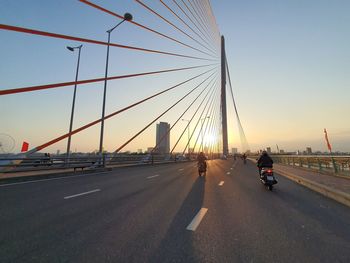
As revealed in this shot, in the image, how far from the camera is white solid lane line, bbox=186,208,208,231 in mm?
4273

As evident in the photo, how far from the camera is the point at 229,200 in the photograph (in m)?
6.91

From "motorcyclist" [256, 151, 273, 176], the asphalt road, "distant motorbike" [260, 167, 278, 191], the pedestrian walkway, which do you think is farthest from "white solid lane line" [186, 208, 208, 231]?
the pedestrian walkway

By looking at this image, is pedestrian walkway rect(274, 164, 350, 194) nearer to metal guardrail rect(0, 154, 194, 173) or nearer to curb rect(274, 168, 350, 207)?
curb rect(274, 168, 350, 207)

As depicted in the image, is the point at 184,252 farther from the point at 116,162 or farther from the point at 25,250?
the point at 116,162

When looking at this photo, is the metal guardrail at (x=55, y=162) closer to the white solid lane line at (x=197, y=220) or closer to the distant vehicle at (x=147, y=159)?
the distant vehicle at (x=147, y=159)

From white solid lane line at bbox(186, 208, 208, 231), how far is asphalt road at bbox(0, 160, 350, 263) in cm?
4

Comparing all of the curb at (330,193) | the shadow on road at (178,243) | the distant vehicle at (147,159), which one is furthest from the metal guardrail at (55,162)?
the curb at (330,193)

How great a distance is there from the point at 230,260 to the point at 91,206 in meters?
4.00

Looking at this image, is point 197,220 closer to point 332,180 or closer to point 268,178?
point 268,178

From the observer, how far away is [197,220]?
4.74m

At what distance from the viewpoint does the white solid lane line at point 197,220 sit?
14.0 feet

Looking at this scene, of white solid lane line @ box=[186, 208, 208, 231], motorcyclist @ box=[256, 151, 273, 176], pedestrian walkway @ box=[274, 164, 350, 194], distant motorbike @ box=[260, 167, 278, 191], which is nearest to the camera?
white solid lane line @ box=[186, 208, 208, 231]

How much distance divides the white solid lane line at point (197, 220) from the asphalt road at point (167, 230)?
41mm

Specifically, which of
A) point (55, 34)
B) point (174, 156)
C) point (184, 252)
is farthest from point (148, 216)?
point (174, 156)
